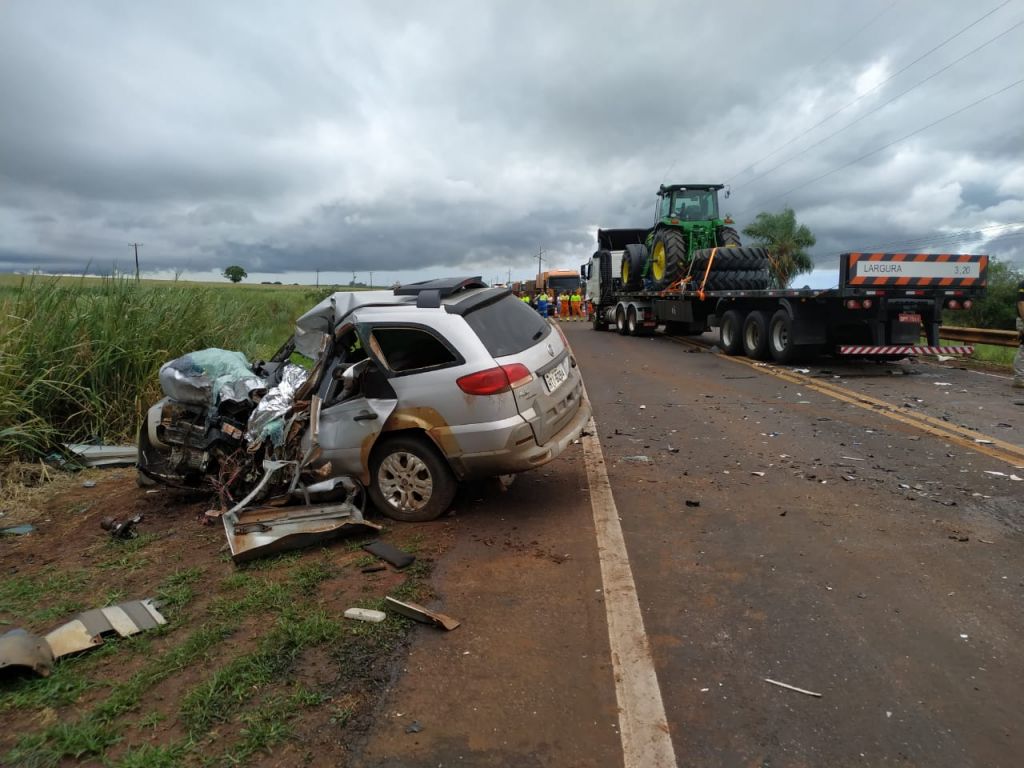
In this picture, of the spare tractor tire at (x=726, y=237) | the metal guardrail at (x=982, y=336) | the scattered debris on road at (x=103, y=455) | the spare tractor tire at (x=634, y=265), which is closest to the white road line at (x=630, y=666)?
the scattered debris on road at (x=103, y=455)

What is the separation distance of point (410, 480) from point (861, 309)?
32.0ft

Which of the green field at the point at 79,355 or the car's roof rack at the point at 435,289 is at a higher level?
the car's roof rack at the point at 435,289

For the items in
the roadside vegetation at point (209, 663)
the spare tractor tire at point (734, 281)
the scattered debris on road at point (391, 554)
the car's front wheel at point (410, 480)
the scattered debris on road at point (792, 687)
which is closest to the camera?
the roadside vegetation at point (209, 663)

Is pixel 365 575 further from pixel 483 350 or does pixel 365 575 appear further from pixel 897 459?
pixel 897 459

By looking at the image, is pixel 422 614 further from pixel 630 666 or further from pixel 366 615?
pixel 630 666

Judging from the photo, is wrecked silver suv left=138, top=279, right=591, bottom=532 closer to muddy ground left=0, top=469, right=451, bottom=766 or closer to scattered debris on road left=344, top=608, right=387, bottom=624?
muddy ground left=0, top=469, right=451, bottom=766

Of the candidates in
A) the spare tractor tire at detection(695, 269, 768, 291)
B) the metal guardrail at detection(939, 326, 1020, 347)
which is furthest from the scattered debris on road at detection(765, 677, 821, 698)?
the spare tractor tire at detection(695, 269, 768, 291)

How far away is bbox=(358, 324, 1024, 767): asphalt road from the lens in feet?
8.66

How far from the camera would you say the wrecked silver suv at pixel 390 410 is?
15.8 feet

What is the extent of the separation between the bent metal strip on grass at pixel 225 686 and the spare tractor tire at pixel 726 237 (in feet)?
54.2

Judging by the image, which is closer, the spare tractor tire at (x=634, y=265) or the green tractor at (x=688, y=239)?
the green tractor at (x=688, y=239)

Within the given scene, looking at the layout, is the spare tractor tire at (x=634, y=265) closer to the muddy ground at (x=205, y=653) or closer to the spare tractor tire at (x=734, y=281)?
the spare tractor tire at (x=734, y=281)

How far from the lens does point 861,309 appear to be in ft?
38.6

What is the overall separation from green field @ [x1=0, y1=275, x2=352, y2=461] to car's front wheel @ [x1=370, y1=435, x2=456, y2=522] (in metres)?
4.25
